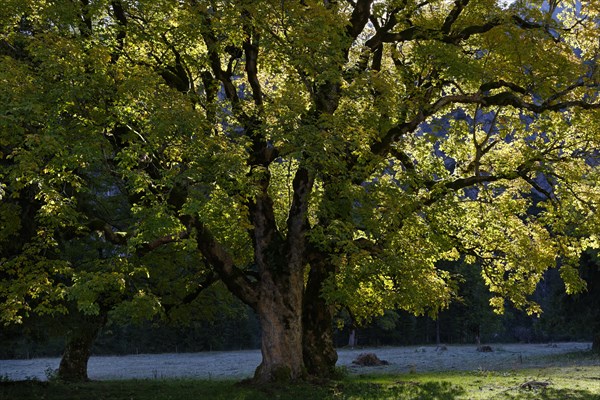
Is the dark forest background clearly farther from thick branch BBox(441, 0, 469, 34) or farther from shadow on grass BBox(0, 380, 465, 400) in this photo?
thick branch BBox(441, 0, 469, 34)

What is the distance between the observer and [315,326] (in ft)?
77.2

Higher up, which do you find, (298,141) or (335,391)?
(298,141)

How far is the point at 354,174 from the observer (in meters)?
19.8

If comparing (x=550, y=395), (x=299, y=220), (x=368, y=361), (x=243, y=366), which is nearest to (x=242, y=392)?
(x=299, y=220)

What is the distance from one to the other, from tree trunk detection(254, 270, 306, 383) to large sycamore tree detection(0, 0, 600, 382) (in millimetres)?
56

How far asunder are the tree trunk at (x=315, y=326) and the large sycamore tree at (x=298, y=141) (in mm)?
78

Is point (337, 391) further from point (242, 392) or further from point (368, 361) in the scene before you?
point (368, 361)

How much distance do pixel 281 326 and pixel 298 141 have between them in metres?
7.38

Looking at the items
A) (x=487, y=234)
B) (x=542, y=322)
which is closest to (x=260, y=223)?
(x=487, y=234)

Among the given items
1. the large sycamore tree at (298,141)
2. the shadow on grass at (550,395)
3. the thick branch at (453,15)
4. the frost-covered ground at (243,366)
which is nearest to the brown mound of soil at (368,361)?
the frost-covered ground at (243,366)

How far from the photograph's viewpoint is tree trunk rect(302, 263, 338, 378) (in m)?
23.2

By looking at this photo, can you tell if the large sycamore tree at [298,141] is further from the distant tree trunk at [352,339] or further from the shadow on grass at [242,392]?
the distant tree trunk at [352,339]

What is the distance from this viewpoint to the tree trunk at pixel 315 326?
23.2m

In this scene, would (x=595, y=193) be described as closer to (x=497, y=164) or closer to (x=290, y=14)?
(x=497, y=164)
